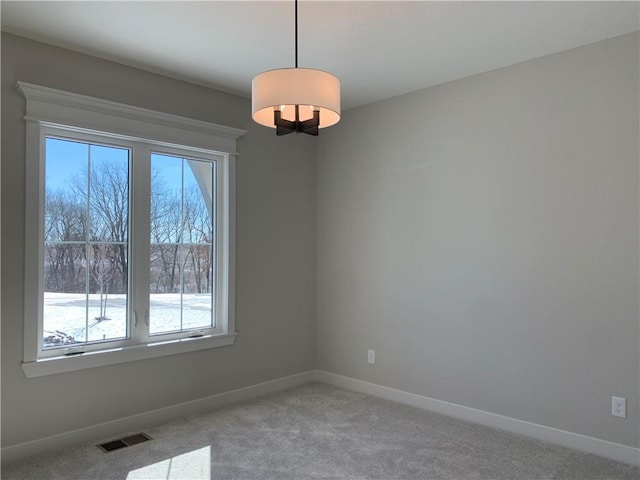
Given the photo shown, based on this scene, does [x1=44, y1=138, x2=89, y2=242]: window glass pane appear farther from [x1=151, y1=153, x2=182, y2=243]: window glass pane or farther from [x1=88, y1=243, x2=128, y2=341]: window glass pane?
[x1=151, y1=153, x2=182, y2=243]: window glass pane

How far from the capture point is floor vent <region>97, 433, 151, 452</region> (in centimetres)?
297

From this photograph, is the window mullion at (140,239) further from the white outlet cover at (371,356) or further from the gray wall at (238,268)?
the white outlet cover at (371,356)

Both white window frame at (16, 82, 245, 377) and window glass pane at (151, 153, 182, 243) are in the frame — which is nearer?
white window frame at (16, 82, 245, 377)

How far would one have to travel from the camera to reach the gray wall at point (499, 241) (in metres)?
2.89

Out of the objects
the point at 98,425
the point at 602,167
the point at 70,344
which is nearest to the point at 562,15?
the point at 602,167

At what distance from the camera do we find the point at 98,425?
10.3ft

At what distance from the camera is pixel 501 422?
3.35 meters

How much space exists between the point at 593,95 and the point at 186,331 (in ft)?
10.7

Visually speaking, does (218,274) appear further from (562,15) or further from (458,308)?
(562,15)

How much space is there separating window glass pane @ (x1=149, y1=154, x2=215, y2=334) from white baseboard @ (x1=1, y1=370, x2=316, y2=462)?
59 cm

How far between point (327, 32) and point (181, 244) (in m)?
1.90

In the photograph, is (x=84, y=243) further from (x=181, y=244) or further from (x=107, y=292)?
(x=181, y=244)

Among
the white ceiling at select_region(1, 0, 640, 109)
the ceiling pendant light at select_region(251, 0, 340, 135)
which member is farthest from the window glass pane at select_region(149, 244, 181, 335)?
the ceiling pendant light at select_region(251, 0, 340, 135)

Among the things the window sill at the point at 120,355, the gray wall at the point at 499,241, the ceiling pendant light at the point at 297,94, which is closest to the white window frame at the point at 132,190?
the window sill at the point at 120,355
